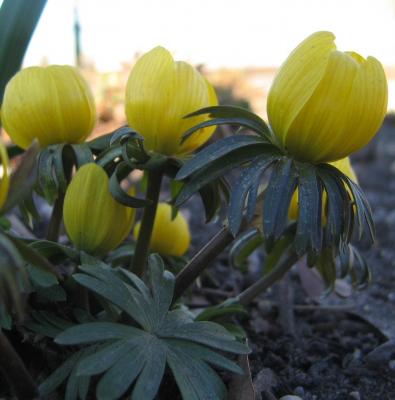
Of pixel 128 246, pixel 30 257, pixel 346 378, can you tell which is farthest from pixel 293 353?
pixel 30 257

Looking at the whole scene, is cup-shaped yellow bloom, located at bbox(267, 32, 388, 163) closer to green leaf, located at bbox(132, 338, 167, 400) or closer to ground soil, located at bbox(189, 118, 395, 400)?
green leaf, located at bbox(132, 338, 167, 400)

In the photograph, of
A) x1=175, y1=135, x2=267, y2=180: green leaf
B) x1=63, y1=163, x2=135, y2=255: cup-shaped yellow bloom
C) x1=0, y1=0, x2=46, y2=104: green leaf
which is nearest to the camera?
x1=175, y1=135, x2=267, y2=180: green leaf

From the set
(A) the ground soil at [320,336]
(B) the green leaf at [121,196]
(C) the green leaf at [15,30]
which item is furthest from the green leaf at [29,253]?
(C) the green leaf at [15,30]

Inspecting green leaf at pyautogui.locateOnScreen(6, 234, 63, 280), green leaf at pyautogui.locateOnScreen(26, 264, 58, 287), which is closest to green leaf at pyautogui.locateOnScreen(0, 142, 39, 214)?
green leaf at pyautogui.locateOnScreen(6, 234, 63, 280)

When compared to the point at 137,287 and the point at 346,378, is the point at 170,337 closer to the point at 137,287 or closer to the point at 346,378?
the point at 137,287

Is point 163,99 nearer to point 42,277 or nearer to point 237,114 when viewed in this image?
point 237,114

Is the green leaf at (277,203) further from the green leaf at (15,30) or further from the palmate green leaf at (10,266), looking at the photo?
the green leaf at (15,30)
